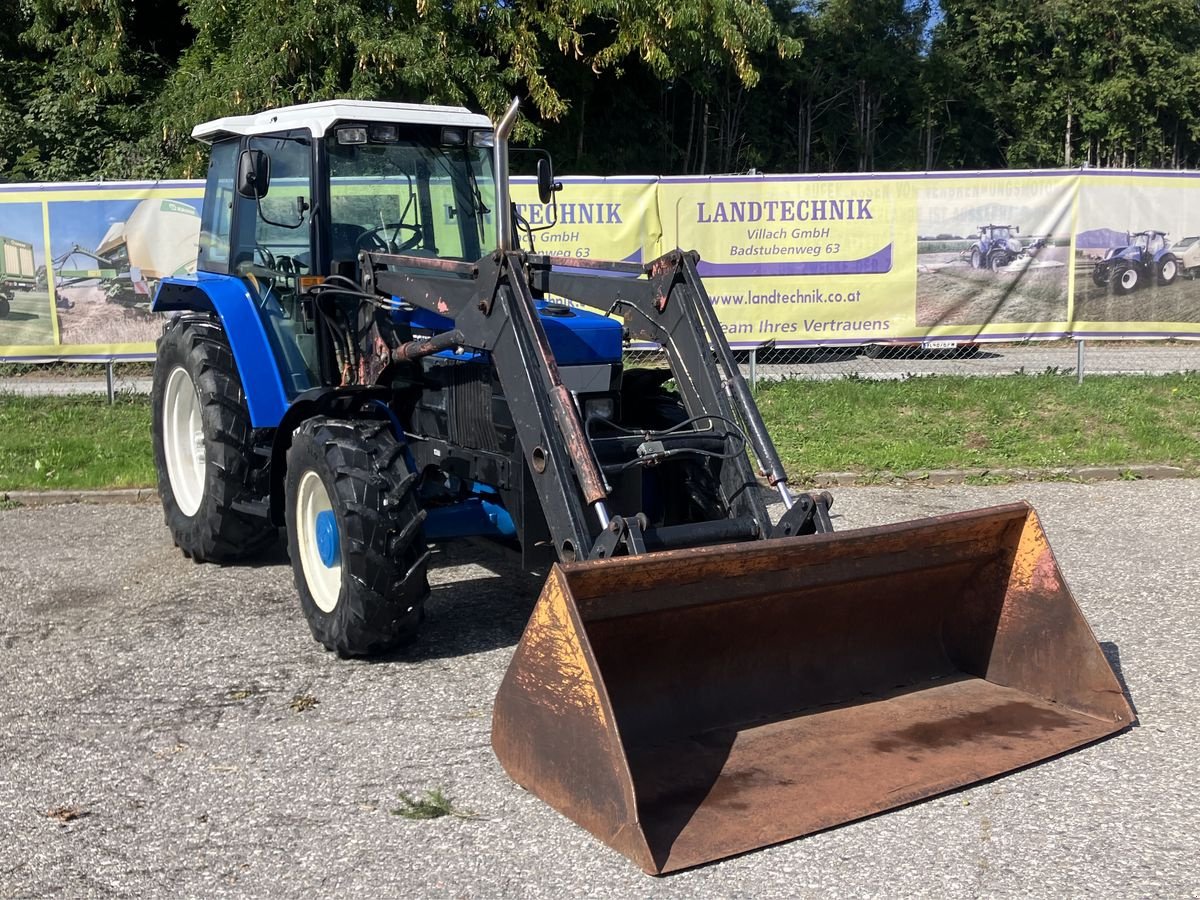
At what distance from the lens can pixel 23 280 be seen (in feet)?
41.7

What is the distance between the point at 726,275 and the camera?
41.5 feet

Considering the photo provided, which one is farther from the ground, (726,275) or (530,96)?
(530,96)

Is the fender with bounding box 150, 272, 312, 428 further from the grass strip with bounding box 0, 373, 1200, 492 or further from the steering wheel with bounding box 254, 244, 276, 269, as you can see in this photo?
the grass strip with bounding box 0, 373, 1200, 492

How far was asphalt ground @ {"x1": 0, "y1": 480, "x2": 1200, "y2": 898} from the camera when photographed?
392 cm

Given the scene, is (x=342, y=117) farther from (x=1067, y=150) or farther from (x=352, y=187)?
(x=1067, y=150)

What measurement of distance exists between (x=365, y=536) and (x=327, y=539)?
60 centimetres

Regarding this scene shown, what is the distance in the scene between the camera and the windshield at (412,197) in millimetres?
6629

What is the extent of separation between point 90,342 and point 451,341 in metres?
8.45

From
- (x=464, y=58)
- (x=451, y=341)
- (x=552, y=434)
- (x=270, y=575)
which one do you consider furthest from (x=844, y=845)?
(x=464, y=58)

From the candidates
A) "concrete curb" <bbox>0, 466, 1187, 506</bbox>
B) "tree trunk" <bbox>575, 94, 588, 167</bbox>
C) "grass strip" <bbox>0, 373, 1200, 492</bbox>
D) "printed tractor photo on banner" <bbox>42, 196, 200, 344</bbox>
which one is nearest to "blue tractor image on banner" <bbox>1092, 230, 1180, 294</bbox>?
"grass strip" <bbox>0, 373, 1200, 492</bbox>

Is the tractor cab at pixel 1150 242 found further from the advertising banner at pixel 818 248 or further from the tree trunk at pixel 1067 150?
the tree trunk at pixel 1067 150

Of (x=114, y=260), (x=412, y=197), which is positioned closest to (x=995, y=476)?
(x=412, y=197)

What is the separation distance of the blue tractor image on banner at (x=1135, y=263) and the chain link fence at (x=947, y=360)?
67 cm

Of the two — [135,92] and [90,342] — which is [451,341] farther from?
[135,92]
